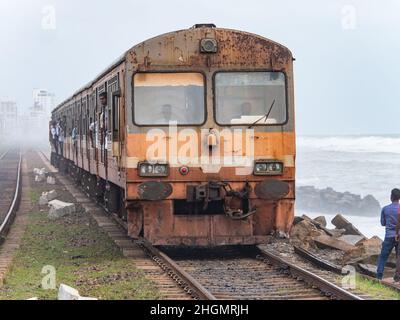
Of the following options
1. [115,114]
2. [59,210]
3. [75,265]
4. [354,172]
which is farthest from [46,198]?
[354,172]

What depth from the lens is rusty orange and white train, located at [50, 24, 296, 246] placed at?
34.0ft

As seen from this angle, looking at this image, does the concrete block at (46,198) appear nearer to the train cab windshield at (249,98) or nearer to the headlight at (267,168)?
the train cab windshield at (249,98)

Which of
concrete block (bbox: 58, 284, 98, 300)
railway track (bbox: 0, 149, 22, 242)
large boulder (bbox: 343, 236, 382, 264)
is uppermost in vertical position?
concrete block (bbox: 58, 284, 98, 300)

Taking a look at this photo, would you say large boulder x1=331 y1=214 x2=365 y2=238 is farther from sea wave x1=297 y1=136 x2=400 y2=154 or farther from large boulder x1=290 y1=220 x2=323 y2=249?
sea wave x1=297 y1=136 x2=400 y2=154

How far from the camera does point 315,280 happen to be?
8.57m

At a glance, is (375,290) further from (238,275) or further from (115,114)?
(115,114)

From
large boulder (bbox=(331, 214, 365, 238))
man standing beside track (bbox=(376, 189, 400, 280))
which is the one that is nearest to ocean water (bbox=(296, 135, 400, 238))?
large boulder (bbox=(331, 214, 365, 238))

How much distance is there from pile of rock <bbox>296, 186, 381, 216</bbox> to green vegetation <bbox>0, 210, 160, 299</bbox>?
72.6 ft

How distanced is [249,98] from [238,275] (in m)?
2.65

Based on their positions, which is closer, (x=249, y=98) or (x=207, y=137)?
(x=207, y=137)

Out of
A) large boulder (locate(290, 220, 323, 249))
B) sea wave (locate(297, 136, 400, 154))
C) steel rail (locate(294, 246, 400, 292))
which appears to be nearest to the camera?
steel rail (locate(294, 246, 400, 292))

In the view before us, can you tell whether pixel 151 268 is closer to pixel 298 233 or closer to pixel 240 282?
pixel 240 282

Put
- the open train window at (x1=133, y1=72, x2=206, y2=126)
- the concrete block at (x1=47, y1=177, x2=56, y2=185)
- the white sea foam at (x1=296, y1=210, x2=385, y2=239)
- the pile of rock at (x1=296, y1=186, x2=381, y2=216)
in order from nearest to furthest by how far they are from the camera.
Result: the open train window at (x1=133, y1=72, x2=206, y2=126) < the white sea foam at (x1=296, y1=210, x2=385, y2=239) < the concrete block at (x1=47, y1=177, x2=56, y2=185) < the pile of rock at (x1=296, y1=186, x2=381, y2=216)

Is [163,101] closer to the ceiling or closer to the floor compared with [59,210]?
closer to the ceiling
